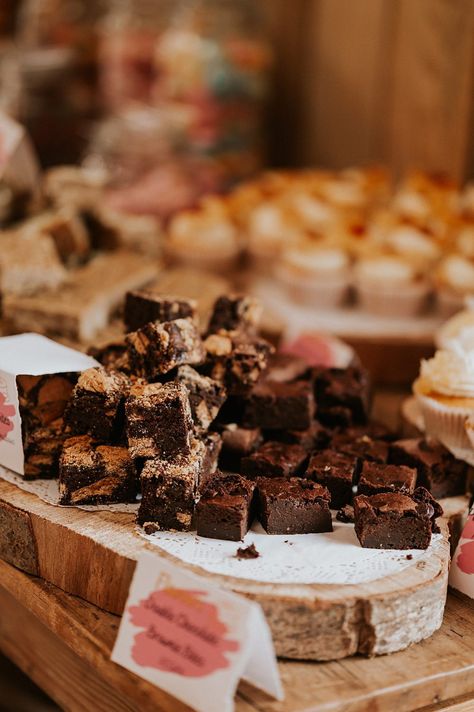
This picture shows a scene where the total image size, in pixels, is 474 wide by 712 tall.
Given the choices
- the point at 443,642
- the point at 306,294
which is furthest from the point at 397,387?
the point at 443,642

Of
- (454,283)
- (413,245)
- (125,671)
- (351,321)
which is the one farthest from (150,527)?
(413,245)

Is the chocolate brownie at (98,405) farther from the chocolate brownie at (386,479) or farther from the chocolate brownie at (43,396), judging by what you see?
the chocolate brownie at (386,479)

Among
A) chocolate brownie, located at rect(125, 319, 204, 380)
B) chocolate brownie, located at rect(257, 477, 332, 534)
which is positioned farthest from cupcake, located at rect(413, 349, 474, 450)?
chocolate brownie, located at rect(125, 319, 204, 380)

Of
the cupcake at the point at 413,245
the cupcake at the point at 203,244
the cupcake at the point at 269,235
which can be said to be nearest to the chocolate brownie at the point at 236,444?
the cupcake at the point at 413,245

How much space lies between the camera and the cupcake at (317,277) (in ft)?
13.0

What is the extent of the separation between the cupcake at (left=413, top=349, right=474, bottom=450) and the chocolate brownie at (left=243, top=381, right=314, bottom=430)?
344mm

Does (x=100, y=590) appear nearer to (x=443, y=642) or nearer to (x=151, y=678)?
(x=151, y=678)

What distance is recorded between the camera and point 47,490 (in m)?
2.29

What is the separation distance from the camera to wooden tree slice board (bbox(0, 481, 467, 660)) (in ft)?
6.23

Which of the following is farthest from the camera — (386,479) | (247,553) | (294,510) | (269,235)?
(269,235)

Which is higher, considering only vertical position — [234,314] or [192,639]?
[234,314]

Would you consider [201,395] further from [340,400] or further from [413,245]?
[413,245]

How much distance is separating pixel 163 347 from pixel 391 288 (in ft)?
5.96

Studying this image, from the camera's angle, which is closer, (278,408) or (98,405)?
(98,405)
